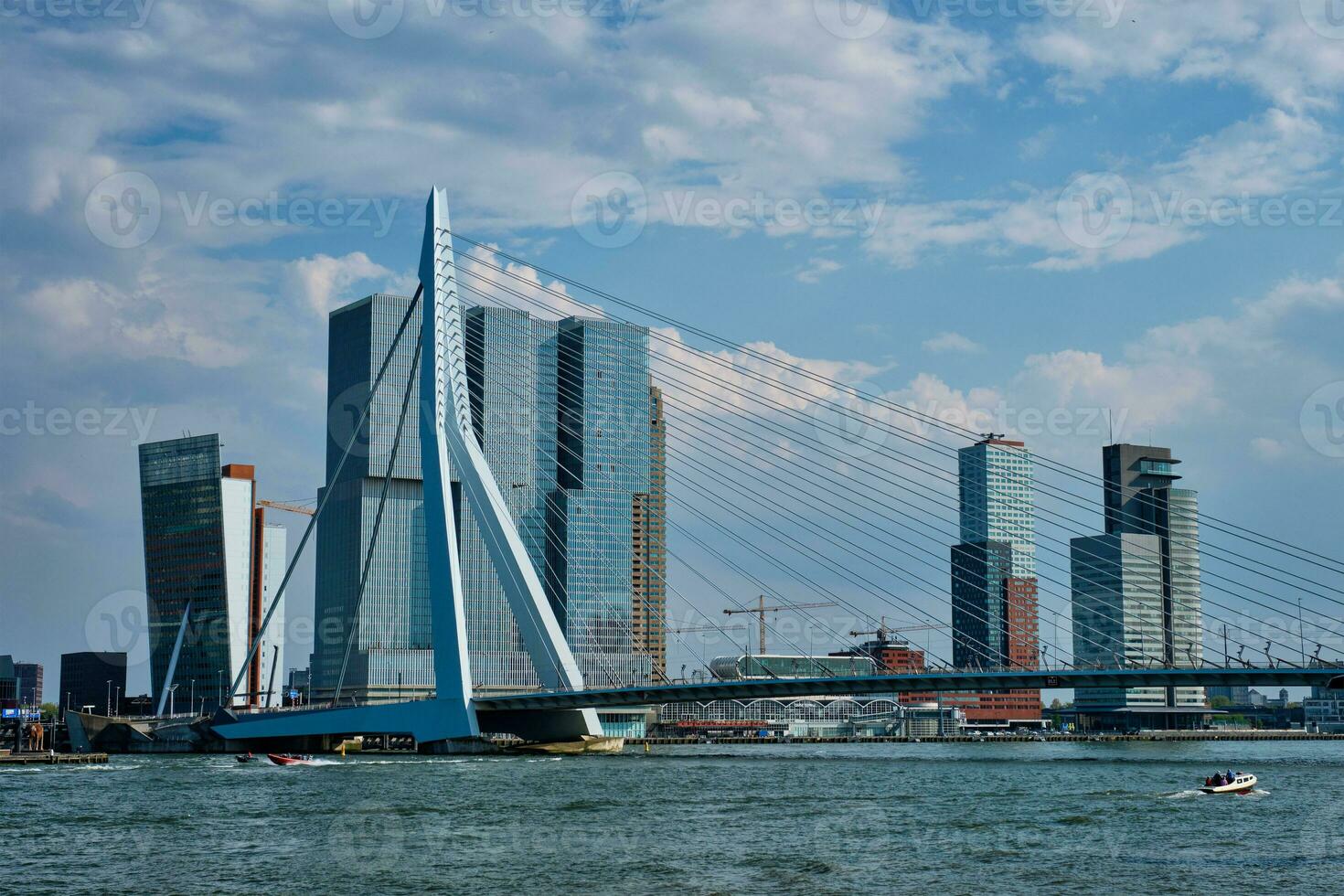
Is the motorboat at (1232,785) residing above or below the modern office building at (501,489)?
below

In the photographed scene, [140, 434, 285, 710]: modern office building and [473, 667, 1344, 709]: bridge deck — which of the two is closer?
[473, 667, 1344, 709]: bridge deck

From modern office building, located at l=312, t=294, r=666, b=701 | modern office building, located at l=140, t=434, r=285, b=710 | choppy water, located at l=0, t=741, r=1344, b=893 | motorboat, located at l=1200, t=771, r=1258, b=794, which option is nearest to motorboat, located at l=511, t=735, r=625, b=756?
choppy water, located at l=0, t=741, r=1344, b=893

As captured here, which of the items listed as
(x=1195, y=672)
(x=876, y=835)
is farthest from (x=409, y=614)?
(x=876, y=835)

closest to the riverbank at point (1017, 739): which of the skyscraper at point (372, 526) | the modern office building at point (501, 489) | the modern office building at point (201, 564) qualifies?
the modern office building at point (501, 489)

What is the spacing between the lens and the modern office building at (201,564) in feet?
550

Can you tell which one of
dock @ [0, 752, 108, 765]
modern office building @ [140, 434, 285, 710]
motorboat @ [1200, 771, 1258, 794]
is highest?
modern office building @ [140, 434, 285, 710]

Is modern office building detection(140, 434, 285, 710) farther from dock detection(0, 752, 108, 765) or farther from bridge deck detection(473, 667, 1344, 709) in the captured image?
bridge deck detection(473, 667, 1344, 709)

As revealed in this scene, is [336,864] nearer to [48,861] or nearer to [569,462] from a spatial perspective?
[48,861]

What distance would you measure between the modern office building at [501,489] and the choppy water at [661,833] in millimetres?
90903

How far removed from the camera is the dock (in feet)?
281

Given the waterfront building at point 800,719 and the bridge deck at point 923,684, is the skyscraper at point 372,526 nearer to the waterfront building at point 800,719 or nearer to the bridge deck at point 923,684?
the waterfront building at point 800,719

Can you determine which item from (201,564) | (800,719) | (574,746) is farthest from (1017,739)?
(574,746)

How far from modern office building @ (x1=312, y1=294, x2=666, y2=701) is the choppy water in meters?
90.9

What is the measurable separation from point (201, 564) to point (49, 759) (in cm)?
8418
